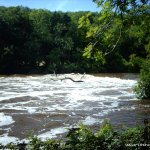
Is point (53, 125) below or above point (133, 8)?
below

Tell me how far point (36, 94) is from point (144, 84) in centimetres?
1117

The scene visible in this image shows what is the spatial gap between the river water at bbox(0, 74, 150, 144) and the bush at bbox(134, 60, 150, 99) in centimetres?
71

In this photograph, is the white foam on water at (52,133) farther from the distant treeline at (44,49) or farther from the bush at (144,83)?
the distant treeline at (44,49)

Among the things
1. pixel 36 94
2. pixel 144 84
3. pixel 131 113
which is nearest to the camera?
pixel 131 113

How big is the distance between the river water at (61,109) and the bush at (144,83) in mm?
714

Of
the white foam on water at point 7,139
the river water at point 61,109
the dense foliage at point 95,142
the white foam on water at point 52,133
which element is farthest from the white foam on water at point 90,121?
the dense foliage at point 95,142

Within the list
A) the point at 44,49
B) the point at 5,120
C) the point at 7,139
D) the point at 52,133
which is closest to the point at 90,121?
the point at 52,133

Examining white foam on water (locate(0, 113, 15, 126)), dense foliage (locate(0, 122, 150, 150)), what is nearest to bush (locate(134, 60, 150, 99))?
white foam on water (locate(0, 113, 15, 126))

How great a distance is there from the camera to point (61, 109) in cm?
2597

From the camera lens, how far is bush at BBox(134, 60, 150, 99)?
89.6ft

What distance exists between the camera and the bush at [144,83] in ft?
89.6

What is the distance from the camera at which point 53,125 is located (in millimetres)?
20938

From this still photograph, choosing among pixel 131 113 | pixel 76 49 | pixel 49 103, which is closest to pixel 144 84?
pixel 131 113

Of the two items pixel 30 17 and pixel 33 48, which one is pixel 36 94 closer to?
pixel 33 48
